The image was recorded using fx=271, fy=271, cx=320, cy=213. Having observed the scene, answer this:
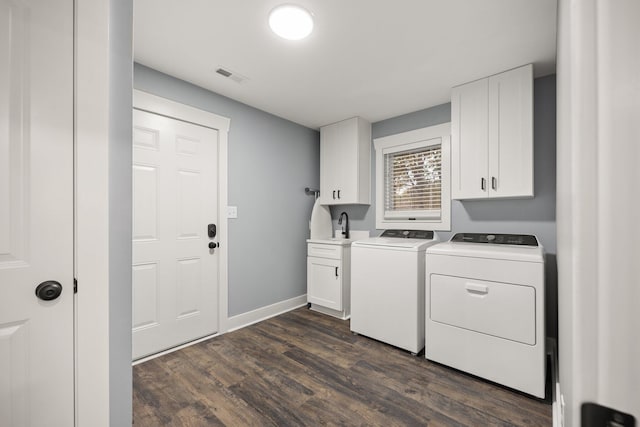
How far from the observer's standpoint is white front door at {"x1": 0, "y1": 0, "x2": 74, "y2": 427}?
2.85 ft

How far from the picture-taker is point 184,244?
2480 mm

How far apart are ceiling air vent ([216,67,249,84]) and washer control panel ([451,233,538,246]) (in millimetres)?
2467

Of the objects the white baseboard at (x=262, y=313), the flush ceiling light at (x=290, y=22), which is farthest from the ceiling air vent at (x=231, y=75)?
the white baseboard at (x=262, y=313)

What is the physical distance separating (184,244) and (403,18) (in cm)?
244

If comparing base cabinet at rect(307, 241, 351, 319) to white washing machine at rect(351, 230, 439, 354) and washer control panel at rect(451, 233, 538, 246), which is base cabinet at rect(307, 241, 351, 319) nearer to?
white washing machine at rect(351, 230, 439, 354)

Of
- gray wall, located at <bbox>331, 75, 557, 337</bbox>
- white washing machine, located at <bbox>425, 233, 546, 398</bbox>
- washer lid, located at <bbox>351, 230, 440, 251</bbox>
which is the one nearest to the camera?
white washing machine, located at <bbox>425, 233, 546, 398</bbox>

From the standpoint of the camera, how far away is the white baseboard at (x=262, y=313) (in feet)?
9.23

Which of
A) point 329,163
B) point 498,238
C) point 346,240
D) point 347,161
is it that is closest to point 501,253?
point 498,238

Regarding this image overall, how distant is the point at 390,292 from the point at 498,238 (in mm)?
1069

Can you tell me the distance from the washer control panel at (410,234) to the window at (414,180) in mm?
75

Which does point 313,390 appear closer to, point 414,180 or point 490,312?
point 490,312

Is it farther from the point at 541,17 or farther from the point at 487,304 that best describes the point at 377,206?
the point at 541,17

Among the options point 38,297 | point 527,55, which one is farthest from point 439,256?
point 38,297

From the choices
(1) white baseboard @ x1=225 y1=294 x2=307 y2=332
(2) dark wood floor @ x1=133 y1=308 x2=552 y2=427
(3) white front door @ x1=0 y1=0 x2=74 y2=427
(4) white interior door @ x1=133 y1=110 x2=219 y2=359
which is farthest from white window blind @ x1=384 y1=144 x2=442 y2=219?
(3) white front door @ x1=0 y1=0 x2=74 y2=427
